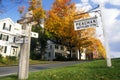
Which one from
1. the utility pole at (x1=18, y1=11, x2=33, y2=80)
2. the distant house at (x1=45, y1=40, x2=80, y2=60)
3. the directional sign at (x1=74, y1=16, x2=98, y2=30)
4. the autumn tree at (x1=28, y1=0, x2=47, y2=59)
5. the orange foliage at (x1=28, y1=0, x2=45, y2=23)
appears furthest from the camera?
the distant house at (x1=45, y1=40, x2=80, y2=60)

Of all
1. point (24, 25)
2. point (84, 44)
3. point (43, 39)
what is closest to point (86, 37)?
point (84, 44)

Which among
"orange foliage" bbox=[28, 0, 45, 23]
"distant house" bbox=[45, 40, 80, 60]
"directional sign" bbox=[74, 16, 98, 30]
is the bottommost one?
"directional sign" bbox=[74, 16, 98, 30]

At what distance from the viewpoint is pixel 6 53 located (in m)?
46.4

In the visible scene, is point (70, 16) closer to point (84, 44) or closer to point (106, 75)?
point (84, 44)

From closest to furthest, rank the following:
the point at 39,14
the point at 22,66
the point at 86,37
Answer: the point at 22,66
the point at 86,37
the point at 39,14

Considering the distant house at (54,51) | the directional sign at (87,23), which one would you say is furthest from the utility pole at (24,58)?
the distant house at (54,51)

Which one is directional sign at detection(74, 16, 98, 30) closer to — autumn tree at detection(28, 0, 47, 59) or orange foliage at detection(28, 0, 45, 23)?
autumn tree at detection(28, 0, 47, 59)

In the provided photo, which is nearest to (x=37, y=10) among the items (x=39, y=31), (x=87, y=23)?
(x=39, y=31)

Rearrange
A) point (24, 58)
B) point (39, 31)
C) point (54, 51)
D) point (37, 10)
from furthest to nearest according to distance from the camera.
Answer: point (54, 51), point (39, 31), point (37, 10), point (24, 58)

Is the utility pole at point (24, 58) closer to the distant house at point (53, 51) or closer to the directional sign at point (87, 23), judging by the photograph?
the directional sign at point (87, 23)

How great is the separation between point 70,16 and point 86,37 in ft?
19.4

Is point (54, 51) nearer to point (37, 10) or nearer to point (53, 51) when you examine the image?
point (53, 51)

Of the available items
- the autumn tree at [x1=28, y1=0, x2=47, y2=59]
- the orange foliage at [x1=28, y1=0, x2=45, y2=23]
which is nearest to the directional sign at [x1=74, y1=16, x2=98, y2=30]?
the autumn tree at [x1=28, y1=0, x2=47, y2=59]

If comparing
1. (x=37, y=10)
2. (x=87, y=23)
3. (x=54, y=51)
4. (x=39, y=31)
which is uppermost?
(x=37, y=10)
